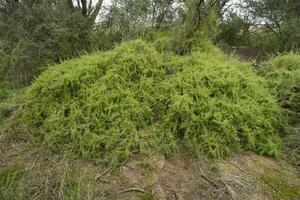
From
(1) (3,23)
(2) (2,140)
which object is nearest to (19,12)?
(1) (3,23)

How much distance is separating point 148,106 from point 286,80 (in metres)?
1.46

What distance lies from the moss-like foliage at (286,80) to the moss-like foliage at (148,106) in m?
0.17

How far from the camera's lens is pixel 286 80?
10.5ft

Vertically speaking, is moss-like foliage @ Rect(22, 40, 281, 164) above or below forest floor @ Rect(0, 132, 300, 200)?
above

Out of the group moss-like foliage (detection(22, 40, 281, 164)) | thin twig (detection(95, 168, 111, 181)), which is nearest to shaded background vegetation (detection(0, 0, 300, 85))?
moss-like foliage (detection(22, 40, 281, 164))

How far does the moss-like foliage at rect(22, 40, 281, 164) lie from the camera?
2.58 m

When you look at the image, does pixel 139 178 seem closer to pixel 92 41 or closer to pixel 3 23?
pixel 92 41

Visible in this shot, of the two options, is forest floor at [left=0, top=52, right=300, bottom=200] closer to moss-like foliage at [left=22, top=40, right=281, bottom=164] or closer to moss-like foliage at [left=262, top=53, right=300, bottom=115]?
moss-like foliage at [left=22, top=40, right=281, bottom=164]

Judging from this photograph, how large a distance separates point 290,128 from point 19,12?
13.1ft

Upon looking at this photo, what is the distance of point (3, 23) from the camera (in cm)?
477

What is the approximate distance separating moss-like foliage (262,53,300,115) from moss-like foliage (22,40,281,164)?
171 mm

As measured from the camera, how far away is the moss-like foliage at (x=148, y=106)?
258 centimetres

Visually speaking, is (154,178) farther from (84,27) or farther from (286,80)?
(84,27)

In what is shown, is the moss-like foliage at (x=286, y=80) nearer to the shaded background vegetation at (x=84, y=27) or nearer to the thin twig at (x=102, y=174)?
the shaded background vegetation at (x=84, y=27)
